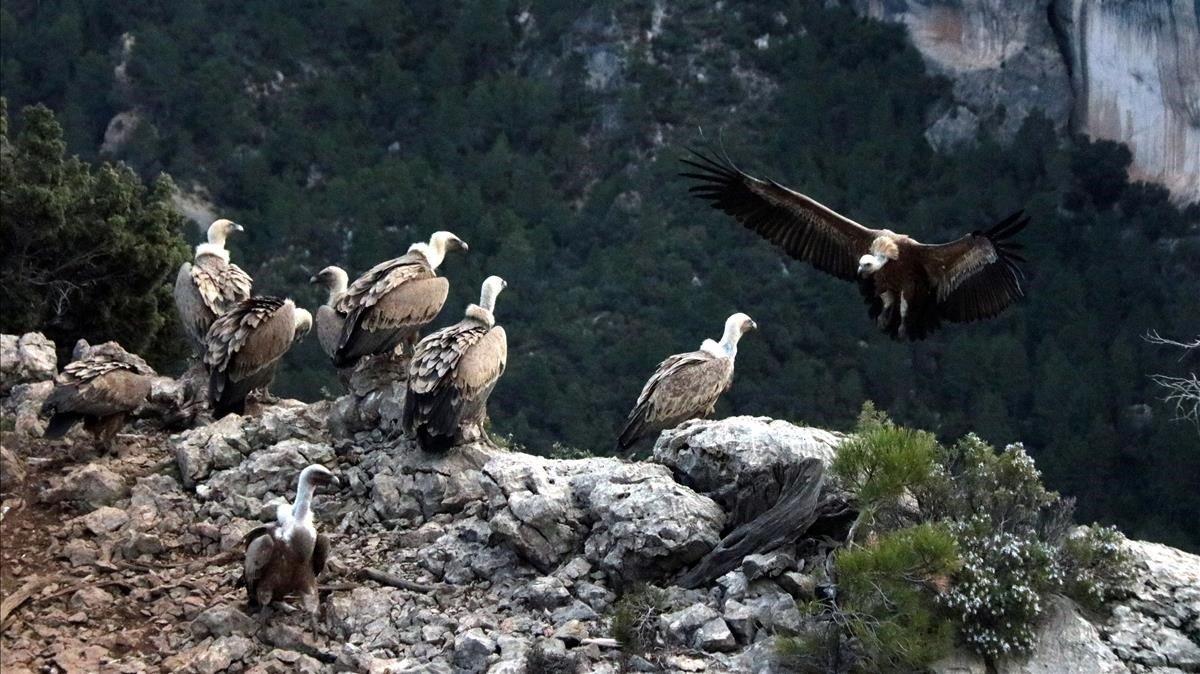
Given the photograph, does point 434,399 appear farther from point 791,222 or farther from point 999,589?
point 791,222

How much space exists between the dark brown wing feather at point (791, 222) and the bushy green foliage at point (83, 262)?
8368 millimetres

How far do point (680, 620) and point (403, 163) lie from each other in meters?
49.7

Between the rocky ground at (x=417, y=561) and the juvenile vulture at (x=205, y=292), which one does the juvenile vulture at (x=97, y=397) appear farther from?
the juvenile vulture at (x=205, y=292)

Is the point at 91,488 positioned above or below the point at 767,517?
below

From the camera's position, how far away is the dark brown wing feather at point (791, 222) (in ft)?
55.8

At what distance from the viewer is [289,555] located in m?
11.7

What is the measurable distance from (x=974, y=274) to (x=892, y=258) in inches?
30.3

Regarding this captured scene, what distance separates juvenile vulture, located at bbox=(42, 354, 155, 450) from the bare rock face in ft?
4.49

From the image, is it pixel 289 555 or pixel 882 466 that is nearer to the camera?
pixel 289 555

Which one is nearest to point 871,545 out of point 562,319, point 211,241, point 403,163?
point 211,241

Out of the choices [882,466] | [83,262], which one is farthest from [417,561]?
[83,262]

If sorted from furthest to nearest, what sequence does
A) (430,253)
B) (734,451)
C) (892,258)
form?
(892,258) → (430,253) → (734,451)

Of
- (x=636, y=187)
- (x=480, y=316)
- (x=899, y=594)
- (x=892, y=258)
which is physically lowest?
(x=636, y=187)

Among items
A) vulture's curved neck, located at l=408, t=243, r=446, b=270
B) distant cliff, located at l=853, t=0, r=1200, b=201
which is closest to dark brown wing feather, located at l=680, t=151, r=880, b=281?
vulture's curved neck, located at l=408, t=243, r=446, b=270
